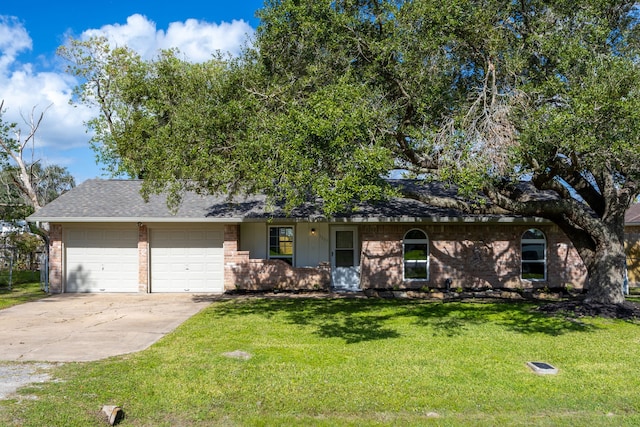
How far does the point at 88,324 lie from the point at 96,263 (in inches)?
240

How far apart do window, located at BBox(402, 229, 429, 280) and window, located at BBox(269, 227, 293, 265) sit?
3.81m

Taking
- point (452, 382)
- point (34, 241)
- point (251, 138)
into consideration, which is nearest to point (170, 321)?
point (251, 138)

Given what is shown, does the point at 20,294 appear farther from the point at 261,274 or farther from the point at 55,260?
the point at 261,274

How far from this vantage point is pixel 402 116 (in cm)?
1036

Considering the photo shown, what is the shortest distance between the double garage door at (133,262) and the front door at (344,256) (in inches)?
146

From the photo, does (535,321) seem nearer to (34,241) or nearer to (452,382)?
(452,382)

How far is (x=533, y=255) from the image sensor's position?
52.8 feet

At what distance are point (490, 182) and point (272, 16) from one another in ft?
17.6

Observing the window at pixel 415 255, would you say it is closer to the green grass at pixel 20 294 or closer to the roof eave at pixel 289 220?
the roof eave at pixel 289 220

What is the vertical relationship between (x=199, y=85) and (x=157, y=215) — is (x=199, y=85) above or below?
above

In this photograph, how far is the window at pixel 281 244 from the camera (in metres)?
16.5

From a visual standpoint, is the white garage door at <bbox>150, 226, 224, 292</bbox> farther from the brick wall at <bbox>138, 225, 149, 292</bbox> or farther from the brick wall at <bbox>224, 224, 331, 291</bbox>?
the brick wall at <bbox>224, 224, 331, 291</bbox>

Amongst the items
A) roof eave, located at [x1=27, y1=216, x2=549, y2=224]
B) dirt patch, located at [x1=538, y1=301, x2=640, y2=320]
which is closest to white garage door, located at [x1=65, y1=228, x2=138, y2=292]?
roof eave, located at [x1=27, y1=216, x2=549, y2=224]

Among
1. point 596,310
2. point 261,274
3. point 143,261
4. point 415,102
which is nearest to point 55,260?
point 143,261
